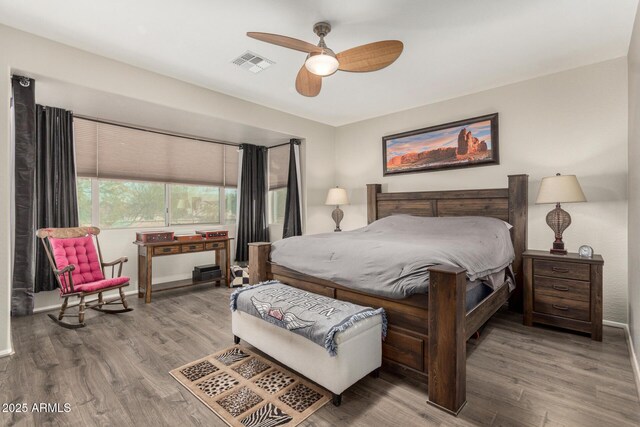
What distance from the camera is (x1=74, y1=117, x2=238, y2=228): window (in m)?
3.98

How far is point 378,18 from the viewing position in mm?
2430

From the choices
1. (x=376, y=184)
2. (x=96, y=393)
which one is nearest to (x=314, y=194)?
(x=376, y=184)

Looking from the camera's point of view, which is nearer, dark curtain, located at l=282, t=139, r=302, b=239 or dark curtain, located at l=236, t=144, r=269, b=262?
dark curtain, located at l=282, t=139, r=302, b=239

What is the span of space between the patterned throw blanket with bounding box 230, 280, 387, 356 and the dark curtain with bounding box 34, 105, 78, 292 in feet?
8.46

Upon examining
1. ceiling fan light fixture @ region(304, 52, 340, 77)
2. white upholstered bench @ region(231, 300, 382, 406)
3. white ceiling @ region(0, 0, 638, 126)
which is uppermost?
white ceiling @ region(0, 0, 638, 126)

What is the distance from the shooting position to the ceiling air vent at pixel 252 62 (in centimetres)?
302

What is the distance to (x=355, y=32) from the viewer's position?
262cm

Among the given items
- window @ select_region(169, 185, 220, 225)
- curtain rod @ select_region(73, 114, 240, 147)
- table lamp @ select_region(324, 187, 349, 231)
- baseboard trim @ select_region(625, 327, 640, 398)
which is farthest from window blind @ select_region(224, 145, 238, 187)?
baseboard trim @ select_region(625, 327, 640, 398)

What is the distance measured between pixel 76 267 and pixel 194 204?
1.98 m

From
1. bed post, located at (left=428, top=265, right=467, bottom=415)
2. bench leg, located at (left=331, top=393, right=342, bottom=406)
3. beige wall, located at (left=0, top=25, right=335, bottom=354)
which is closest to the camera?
bed post, located at (left=428, top=265, right=467, bottom=415)

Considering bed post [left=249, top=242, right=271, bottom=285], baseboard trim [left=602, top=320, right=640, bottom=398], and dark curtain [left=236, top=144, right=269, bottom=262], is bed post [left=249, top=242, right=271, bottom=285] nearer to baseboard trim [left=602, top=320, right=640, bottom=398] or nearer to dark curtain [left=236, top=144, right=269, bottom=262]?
dark curtain [left=236, top=144, right=269, bottom=262]

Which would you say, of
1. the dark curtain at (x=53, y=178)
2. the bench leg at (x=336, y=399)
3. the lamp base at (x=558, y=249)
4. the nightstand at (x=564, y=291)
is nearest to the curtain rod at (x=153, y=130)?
the dark curtain at (x=53, y=178)

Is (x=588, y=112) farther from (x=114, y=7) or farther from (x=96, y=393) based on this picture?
(x=96, y=393)

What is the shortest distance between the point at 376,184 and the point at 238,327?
309cm
